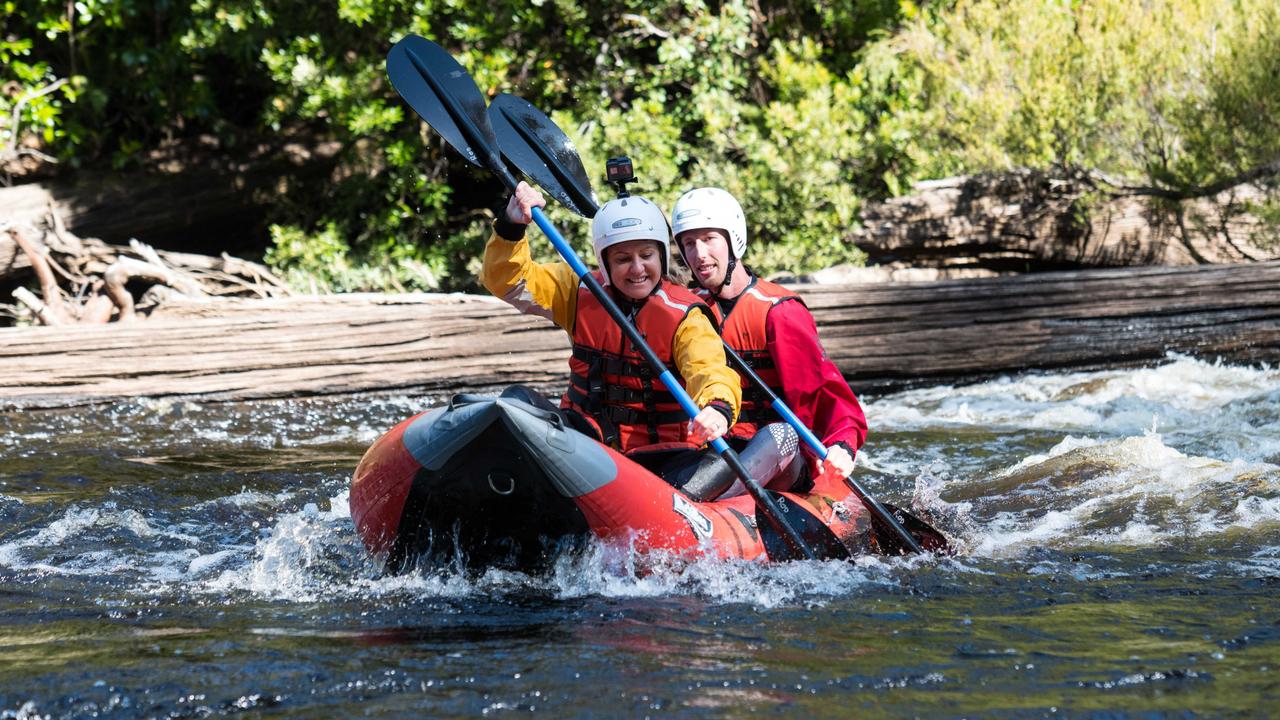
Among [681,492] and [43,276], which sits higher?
[43,276]

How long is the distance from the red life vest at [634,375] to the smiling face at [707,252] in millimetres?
248

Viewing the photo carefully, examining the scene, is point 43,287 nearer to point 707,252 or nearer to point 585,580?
point 707,252

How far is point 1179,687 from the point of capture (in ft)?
8.82

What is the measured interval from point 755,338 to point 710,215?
458 mm

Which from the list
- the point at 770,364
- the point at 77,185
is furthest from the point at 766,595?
the point at 77,185

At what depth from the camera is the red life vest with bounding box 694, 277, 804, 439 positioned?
441 centimetres

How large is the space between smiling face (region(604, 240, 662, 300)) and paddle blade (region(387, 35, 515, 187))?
Result: 71 centimetres

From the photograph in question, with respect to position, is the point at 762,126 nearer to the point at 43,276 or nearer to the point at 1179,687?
the point at 43,276

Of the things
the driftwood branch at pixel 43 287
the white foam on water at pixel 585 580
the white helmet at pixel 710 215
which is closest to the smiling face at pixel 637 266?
the white helmet at pixel 710 215

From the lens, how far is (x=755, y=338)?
4.43 metres

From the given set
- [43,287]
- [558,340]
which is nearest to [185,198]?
[43,287]

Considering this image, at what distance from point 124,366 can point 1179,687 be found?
20.4ft

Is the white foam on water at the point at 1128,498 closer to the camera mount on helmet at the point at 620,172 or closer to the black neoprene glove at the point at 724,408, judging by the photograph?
the black neoprene glove at the point at 724,408

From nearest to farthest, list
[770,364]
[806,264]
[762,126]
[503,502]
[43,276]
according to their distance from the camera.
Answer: [503,502] < [770,364] < [43,276] < [806,264] < [762,126]
